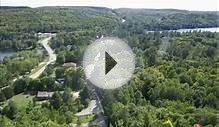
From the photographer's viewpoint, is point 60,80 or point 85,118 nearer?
point 85,118

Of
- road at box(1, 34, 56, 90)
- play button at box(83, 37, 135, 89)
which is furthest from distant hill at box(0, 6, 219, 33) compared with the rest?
play button at box(83, 37, 135, 89)

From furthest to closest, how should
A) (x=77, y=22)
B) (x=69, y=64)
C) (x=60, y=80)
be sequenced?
(x=77, y=22)
(x=69, y=64)
(x=60, y=80)

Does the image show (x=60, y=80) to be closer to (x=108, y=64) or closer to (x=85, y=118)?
(x=108, y=64)

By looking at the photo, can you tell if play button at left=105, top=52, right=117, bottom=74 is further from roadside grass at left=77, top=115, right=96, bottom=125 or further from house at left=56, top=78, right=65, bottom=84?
roadside grass at left=77, top=115, right=96, bottom=125

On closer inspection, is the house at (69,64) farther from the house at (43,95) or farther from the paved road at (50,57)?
the house at (43,95)

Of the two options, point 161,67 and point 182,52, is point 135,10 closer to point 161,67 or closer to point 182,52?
point 182,52

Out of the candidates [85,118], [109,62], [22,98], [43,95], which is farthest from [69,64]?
[85,118]

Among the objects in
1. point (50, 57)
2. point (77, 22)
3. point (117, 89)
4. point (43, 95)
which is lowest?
point (77, 22)

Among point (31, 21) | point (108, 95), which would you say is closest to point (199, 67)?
point (108, 95)
